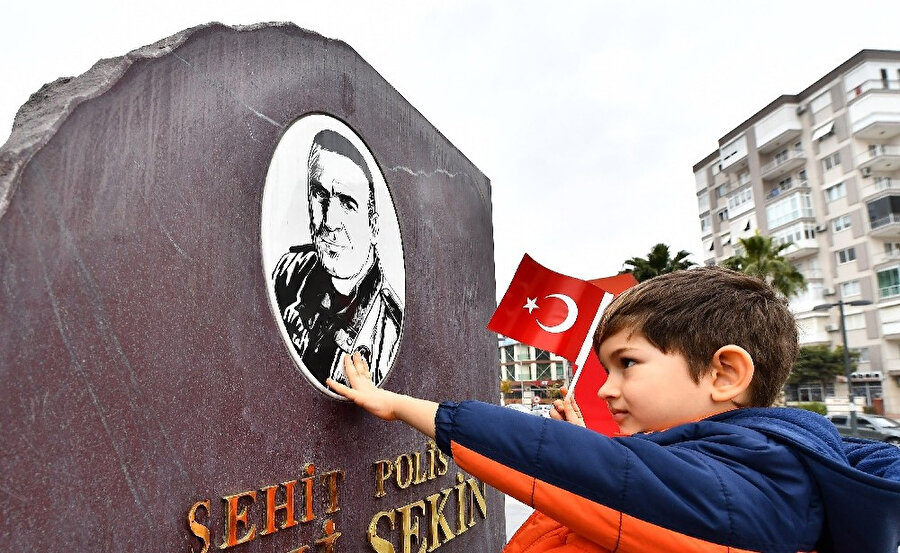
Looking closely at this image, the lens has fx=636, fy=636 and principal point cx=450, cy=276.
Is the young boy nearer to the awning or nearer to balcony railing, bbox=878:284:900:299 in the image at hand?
balcony railing, bbox=878:284:900:299

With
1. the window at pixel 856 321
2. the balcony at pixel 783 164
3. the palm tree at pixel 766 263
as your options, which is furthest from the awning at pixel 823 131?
the palm tree at pixel 766 263

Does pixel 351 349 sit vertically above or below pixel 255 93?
below

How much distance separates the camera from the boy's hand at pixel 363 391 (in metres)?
1.67

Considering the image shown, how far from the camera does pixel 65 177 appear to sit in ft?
3.79

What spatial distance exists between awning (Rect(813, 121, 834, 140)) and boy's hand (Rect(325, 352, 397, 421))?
3700 cm

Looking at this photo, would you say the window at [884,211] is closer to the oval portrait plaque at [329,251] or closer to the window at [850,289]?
the window at [850,289]

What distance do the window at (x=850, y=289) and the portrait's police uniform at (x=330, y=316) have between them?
35.7 m

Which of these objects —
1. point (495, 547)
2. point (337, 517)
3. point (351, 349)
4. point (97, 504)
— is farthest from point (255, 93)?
point (495, 547)

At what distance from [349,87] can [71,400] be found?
1.34m

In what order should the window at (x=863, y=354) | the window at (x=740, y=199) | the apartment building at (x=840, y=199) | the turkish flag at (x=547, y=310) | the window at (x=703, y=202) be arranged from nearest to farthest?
the turkish flag at (x=547, y=310) → the apartment building at (x=840, y=199) → the window at (x=863, y=354) → the window at (x=740, y=199) → the window at (x=703, y=202)

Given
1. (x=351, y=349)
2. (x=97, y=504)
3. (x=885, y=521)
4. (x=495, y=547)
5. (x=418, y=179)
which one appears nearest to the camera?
(x=885, y=521)

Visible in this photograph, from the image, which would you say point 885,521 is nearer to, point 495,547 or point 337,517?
point 337,517

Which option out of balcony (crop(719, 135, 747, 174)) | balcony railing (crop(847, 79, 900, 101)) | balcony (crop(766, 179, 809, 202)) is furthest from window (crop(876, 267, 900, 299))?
balcony (crop(719, 135, 747, 174))

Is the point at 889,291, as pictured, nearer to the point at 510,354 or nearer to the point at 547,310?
the point at 547,310
